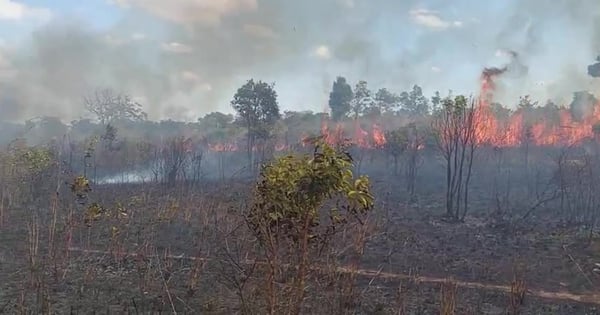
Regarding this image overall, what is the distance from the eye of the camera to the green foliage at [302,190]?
4.99 metres

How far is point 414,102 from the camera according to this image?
59281 millimetres

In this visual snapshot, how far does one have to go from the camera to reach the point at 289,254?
19.5 feet

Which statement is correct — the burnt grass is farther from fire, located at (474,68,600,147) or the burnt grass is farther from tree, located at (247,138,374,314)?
fire, located at (474,68,600,147)

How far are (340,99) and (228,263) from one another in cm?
4525

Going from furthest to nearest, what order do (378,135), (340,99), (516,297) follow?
(340,99) → (378,135) → (516,297)

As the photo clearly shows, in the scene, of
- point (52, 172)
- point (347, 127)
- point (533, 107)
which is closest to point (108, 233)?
point (52, 172)

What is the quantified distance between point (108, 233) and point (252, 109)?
71.5 ft

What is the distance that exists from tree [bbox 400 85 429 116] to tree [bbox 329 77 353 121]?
918cm

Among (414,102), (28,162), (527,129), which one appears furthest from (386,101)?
(28,162)

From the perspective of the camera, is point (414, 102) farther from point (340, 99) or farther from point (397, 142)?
point (397, 142)

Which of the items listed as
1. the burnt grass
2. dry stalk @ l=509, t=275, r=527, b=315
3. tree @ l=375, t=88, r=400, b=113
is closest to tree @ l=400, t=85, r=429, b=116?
tree @ l=375, t=88, r=400, b=113

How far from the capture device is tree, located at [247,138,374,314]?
5.00 metres

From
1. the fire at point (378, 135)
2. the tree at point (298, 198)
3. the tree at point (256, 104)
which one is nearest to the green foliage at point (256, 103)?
the tree at point (256, 104)

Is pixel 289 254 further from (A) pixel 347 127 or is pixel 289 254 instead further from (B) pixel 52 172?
(A) pixel 347 127
